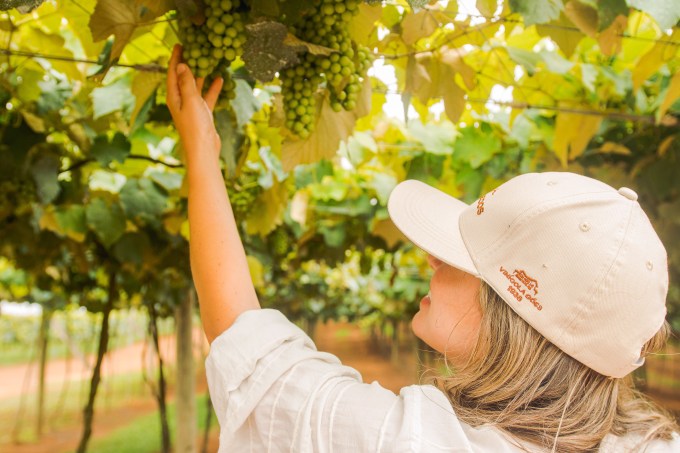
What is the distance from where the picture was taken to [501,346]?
1.04 meters

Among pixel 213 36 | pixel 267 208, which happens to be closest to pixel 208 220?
pixel 213 36

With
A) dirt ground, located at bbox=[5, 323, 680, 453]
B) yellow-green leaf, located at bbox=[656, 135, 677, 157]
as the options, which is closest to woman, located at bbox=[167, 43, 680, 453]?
yellow-green leaf, located at bbox=[656, 135, 677, 157]

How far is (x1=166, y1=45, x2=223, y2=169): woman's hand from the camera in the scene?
1.21 metres

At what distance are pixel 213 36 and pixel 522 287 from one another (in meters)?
0.70

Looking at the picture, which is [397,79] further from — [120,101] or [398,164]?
[398,164]

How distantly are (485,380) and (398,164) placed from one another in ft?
7.29

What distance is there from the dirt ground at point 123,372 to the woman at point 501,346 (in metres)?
3.44

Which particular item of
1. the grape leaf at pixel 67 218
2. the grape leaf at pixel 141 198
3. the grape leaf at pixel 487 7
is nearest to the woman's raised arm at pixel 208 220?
the grape leaf at pixel 487 7

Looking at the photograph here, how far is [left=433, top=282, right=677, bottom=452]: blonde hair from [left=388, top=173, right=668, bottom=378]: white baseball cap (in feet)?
0.12

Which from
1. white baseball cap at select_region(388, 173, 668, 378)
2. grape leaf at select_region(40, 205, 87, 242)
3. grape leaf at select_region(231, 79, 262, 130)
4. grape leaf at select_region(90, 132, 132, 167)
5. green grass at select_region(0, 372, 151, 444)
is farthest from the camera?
green grass at select_region(0, 372, 151, 444)

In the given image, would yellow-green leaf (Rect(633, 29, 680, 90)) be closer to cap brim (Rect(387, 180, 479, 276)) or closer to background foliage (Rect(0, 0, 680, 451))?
background foliage (Rect(0, 0, 680, 451))

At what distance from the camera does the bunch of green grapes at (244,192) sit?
2.29 m

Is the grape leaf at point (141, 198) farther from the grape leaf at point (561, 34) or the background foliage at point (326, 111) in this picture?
the grape leaf at point (561, 34)

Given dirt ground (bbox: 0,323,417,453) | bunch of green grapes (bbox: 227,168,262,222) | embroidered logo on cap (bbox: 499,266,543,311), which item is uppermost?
bunch of green grapes (bbox: 227,168,262,222)
